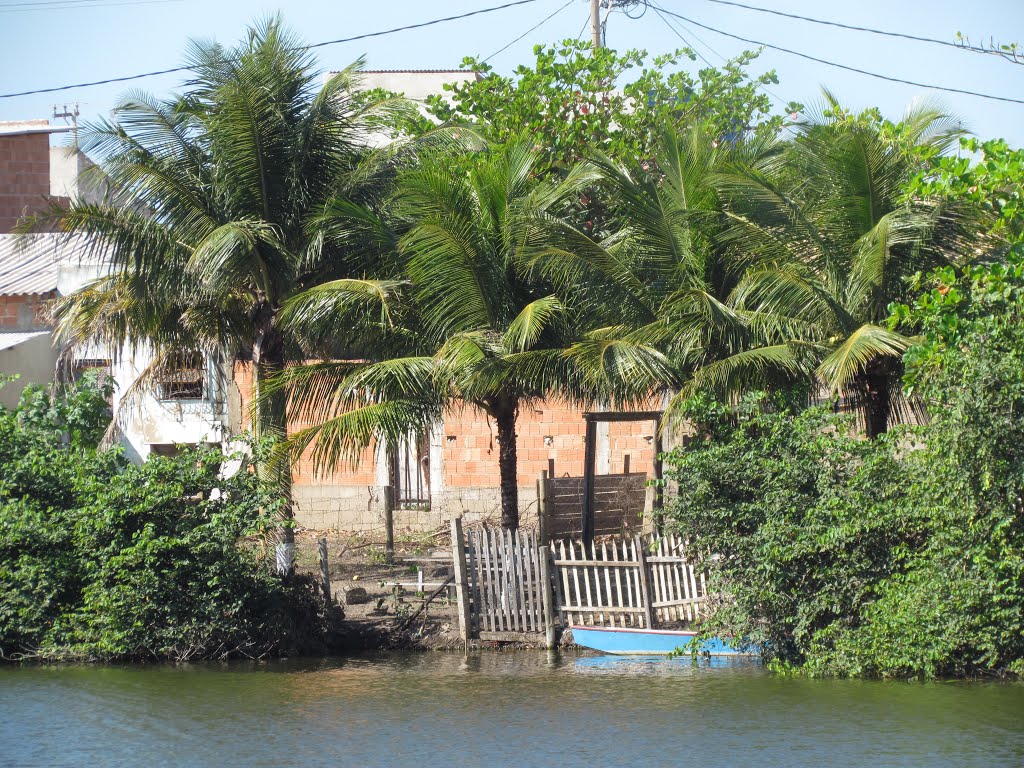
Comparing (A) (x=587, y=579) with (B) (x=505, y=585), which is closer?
(A) (x=587, y=579)

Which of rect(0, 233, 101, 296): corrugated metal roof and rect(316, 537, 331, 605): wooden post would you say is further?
rect(0, 233, 101, 296): corrugated metal roof

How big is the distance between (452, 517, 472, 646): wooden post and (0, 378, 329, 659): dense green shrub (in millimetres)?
2073

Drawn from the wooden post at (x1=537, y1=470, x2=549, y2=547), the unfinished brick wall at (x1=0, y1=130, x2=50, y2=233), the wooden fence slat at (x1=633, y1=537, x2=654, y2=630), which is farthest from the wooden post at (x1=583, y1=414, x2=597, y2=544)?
the unfinished brick wall at (x1=0, y1=130, x2=50, y2=233)

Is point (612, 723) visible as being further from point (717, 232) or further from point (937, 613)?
point (717, 232)

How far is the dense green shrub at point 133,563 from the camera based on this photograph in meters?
13.6

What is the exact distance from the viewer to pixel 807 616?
40.5 feet

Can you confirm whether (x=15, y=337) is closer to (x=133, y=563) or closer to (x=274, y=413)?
(x=274, y=413)

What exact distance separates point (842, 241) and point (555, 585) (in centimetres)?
532

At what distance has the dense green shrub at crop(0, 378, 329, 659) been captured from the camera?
13594 millimetres

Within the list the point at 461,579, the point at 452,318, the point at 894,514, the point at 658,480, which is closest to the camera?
the point at 894,514

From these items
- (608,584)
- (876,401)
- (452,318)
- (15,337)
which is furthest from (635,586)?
(15,337)

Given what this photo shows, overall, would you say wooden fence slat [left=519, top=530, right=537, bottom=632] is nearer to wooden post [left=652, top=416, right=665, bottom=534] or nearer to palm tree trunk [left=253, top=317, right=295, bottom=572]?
wooden post [left=652, top=416, right=665, bottom=534]

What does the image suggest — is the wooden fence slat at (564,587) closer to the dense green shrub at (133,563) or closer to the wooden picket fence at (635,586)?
the wooden picket fence at (635,586)

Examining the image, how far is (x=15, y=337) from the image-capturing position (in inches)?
972
